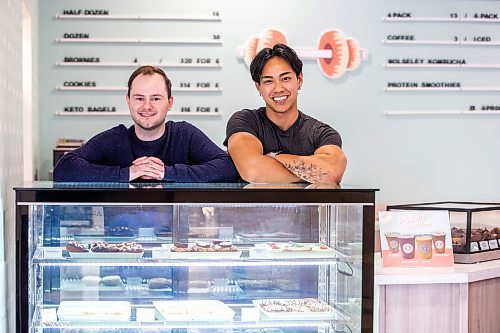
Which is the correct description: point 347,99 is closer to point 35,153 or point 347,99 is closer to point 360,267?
point 35,153

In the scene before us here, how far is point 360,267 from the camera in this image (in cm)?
284

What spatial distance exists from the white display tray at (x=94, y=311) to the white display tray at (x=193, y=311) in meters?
0.13

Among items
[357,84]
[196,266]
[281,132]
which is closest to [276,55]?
[281,132]

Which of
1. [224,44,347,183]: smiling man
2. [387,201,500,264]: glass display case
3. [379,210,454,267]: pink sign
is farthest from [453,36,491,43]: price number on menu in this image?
[379,210,454,267]: pink sign

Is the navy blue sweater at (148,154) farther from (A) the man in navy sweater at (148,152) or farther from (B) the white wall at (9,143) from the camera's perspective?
(B) the white wall at (9,143)

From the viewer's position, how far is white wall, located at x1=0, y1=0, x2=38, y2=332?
3.00 metres

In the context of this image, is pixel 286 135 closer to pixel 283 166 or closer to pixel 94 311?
pixel 283 166

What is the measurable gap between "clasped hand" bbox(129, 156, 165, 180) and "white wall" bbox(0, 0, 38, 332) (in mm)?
541

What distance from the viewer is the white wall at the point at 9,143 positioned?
3000 mm

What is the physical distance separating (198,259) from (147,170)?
0.46 m

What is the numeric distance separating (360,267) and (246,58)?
13.4 ft

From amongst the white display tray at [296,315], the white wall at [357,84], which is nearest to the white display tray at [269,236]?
the white display tray at [296,315]

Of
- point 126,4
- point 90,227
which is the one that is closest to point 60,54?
point 126,4

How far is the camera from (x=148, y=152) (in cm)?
330
